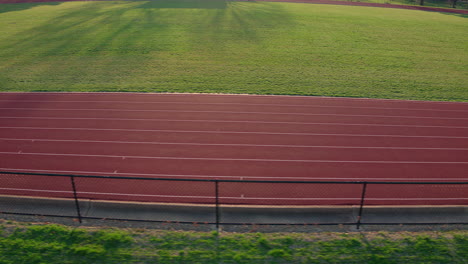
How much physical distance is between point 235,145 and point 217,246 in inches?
199

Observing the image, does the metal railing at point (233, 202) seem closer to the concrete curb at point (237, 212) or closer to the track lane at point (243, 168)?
the concrete curb at point (237, 212)

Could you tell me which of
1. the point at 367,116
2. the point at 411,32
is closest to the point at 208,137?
the point at 367,116

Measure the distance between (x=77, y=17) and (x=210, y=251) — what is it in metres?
29.7

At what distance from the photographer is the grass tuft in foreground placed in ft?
22.3

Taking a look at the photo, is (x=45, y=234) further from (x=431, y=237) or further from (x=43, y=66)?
(x=43, y=66)

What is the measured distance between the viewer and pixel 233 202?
29.7ft

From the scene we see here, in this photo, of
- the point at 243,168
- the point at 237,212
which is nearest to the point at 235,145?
the point at 243,168

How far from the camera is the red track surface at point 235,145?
949 cm

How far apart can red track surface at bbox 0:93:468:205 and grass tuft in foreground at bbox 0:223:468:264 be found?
169 centimetres

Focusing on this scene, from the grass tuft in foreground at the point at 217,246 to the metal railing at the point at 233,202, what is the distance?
484mm

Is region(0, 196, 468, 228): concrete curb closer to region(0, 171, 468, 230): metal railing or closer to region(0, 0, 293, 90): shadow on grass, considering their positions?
region(0, 171, 468, 230): metal railing

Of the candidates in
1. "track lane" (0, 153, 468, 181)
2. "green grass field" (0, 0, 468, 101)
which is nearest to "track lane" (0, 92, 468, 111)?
"green grass field" (0, 0, 468, 101)

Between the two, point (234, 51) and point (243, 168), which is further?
point (234, 51)

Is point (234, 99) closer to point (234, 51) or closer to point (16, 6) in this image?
point (234, 51)
